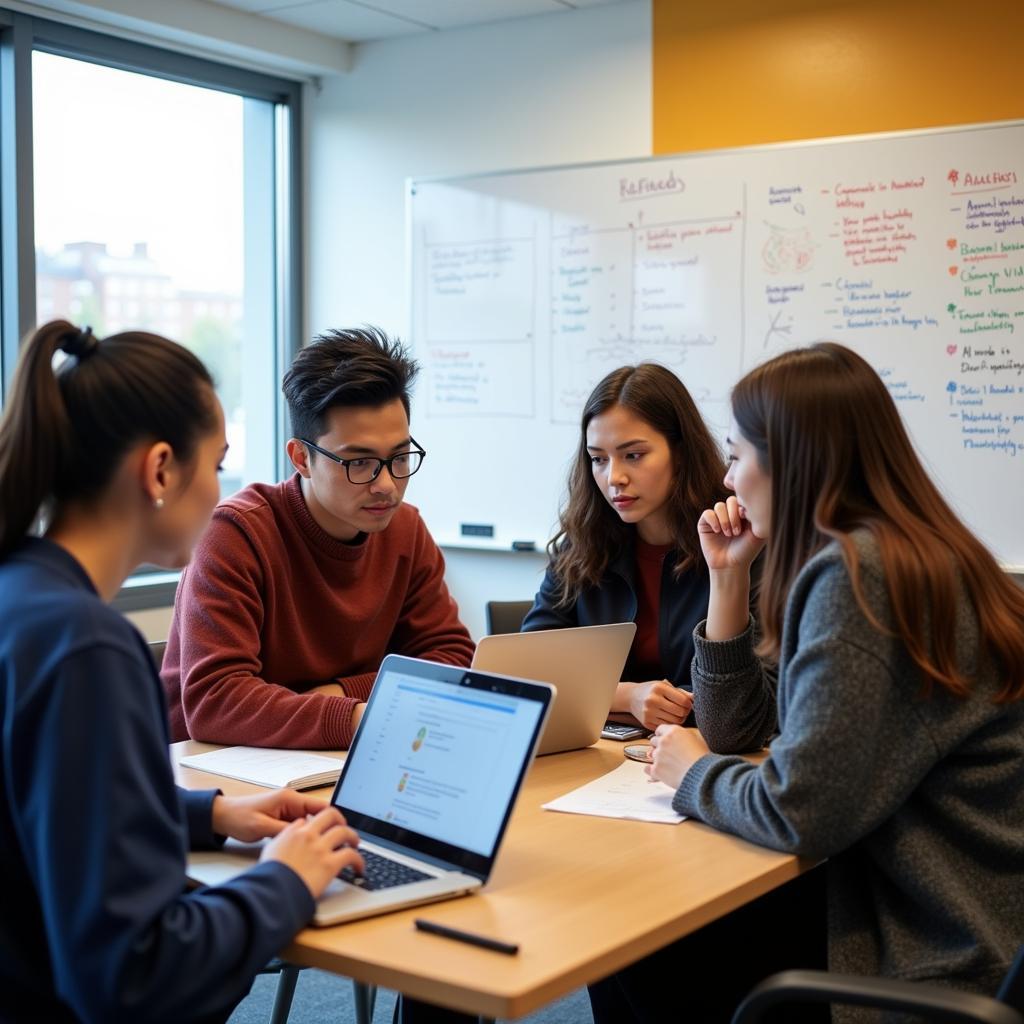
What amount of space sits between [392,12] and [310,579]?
269 centimetres

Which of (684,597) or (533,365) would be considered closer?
(684,597)

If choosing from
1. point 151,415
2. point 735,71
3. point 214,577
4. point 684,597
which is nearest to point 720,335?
point 735,71

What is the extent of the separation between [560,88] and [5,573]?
339 centimetres

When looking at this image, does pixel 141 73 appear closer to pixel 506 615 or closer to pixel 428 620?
pixel 506 615

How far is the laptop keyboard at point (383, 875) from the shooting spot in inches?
54.7

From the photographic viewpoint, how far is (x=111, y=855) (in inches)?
43.3

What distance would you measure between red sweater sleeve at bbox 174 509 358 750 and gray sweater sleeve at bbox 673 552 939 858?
0.76 metres

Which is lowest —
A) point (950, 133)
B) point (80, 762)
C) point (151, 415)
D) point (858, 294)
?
point (80, 762)

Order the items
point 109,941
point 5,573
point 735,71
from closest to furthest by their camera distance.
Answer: point 109,941 < point 5,573 < point 735,71

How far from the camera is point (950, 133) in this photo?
3.55m

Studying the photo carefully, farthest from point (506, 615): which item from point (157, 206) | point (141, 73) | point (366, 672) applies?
point (141, 73)

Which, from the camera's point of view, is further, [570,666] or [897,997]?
[570,666]

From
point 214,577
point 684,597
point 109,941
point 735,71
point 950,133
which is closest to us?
point 109,941

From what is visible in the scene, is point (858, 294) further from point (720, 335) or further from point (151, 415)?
point (151, 415)
